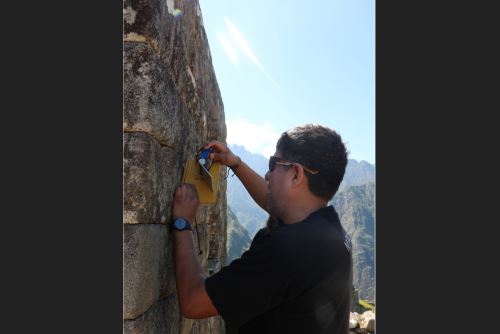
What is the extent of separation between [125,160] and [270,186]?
907 millimetres

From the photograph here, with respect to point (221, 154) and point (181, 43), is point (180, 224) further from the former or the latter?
point (181, 43)

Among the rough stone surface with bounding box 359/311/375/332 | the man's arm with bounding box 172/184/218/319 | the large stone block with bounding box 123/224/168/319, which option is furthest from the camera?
the rough stone surface with bounding box 359/311/375/332

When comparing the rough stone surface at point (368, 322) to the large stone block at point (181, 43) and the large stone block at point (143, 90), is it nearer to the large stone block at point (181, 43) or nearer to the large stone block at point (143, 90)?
the large stone block at point (181, 43)

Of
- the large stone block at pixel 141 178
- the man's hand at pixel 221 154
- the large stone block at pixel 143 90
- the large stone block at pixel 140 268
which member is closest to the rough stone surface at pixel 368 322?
the man's hand at pixel 221 154

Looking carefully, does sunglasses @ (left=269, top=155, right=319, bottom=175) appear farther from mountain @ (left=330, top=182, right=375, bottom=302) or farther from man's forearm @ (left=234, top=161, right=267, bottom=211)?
mountain @ (left=330, top=182, right=375, bottom=302)

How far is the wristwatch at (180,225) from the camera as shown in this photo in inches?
82.6

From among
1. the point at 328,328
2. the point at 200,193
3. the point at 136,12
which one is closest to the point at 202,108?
the point at 200,193

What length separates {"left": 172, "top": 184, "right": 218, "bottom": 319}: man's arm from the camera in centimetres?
180

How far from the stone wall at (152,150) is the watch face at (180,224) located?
0.07 metres

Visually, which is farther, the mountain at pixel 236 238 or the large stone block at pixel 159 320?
the mountain at pixel 236 238

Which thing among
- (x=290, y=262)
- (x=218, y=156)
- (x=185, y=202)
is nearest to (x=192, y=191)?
(x=185, y=202)

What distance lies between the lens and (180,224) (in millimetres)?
2113

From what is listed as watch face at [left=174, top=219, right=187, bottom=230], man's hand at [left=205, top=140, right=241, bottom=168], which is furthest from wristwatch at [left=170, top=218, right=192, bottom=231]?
man's hand at [left=205, top=140, right=241, bottom=168]

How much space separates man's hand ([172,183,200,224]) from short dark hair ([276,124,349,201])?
0.60 meters
